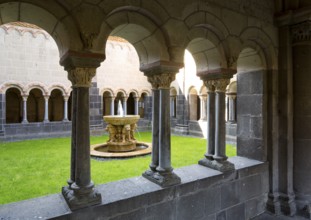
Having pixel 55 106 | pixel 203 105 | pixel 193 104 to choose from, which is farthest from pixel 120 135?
pixel 55 106

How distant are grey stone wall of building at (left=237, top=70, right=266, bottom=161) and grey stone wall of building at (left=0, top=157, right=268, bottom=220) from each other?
179 mm

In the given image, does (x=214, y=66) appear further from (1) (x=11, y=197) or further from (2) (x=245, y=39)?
(1) (x=11, y=197)

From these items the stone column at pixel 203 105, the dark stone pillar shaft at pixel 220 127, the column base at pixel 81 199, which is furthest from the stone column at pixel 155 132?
the stone column at pixel 203 105

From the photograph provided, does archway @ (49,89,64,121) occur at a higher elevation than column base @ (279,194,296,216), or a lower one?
higher

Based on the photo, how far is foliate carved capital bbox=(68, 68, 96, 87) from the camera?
2.04 meters

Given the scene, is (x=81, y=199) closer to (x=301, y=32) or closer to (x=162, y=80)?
(x=162, y=80)

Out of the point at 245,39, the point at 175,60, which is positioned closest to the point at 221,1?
the point at 245,39

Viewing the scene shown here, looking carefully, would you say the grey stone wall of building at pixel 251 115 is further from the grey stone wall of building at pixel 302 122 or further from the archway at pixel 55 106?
the archway at pixel 55 106

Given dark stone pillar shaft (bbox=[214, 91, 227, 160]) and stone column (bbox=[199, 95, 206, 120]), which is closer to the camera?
dark stone pillar shaft (bbox=[214, 91, 227, 160])

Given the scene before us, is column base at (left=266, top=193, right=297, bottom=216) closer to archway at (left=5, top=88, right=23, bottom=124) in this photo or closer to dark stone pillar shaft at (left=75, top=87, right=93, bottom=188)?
dark stone pillar shaft at (left=75, top=87, right=93, bottom=188)

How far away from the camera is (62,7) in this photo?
198 centimetres

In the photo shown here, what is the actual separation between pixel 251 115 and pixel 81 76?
2.56 metres

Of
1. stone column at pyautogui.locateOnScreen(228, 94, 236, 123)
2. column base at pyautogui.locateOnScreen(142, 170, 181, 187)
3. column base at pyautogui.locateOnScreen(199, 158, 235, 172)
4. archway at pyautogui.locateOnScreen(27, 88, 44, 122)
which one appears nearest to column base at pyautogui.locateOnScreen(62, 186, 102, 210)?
column base at pyautogui.locateOnScreen(142, 170, 181, 187)

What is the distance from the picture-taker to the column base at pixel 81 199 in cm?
194
